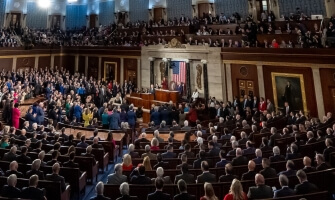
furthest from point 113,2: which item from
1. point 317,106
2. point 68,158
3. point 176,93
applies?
point 68,158

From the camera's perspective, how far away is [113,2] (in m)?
29.7

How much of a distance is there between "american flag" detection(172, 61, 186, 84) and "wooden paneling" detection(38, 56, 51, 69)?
12897 millimetres

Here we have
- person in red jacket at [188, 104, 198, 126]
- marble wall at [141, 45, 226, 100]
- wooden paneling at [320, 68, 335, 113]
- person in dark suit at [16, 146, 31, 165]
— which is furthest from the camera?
marble wall at [141, 45, 226, 100]

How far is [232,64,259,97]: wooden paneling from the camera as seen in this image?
1521 cm

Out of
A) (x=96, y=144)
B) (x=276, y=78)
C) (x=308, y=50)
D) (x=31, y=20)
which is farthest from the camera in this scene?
(x=31, y=20)

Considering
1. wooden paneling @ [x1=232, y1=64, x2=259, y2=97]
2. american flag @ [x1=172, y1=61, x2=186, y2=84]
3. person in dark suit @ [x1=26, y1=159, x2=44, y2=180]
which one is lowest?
person in dark suit @ [x1=26, y1=159, x2=44, y2=180]

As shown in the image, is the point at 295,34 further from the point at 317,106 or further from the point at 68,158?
the point at 68,158

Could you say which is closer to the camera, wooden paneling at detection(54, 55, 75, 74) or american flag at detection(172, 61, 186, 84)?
american flag at detection(172, 61, 186, 84)

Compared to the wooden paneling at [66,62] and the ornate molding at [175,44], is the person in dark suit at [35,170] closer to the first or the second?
the ornate molding at [175,44]

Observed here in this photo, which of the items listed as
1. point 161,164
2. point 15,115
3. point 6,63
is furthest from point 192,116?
point 6,63

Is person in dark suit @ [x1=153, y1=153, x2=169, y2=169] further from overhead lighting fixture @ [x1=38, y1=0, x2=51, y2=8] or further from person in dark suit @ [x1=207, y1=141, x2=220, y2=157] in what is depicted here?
overhead lighting fixture @ [x1=38, y1=0, x2=51, y2=8]

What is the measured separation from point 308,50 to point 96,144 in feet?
35.1

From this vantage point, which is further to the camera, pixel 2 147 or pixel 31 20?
pixel 31 20

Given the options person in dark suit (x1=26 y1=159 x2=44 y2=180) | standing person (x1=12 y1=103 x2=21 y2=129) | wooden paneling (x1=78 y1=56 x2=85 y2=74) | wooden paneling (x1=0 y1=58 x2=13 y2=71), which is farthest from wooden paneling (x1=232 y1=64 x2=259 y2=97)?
wooden paneling (x1=0 y1=58 x2=13 y2=71)
